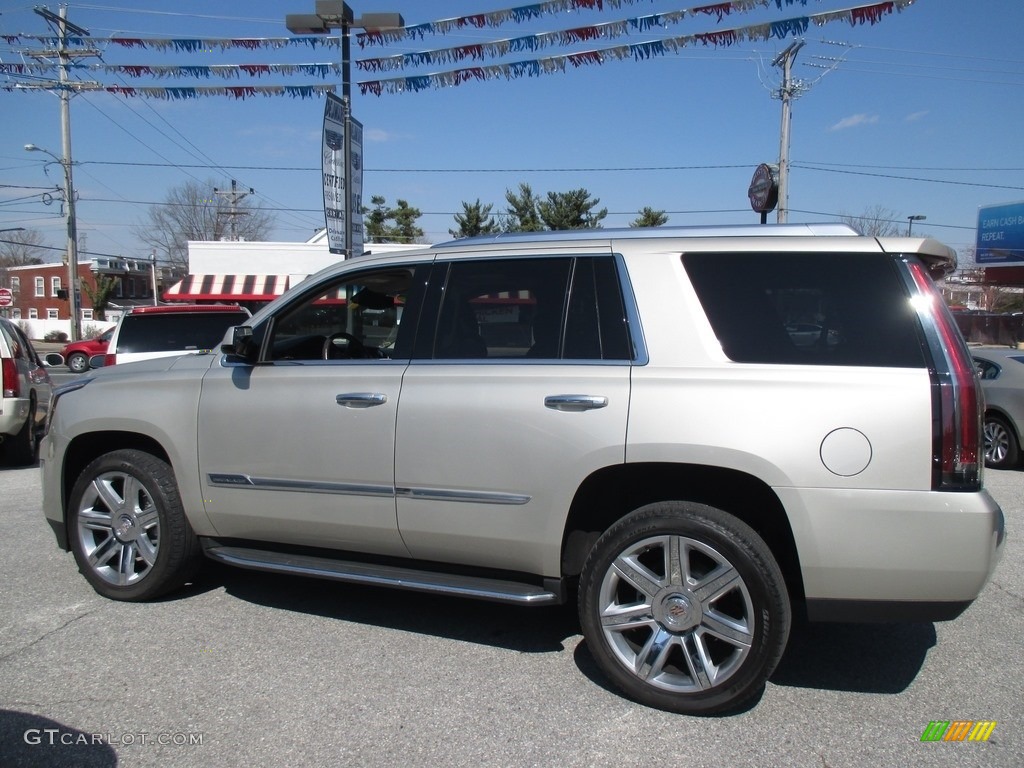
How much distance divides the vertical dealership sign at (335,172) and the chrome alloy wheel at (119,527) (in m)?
5.67

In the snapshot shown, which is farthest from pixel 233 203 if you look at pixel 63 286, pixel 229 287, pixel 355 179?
pixel 355 179

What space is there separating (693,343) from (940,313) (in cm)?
95

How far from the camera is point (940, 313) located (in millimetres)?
3160

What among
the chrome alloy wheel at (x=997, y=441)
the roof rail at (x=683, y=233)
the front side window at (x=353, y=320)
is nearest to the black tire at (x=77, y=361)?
the front side window at (x=353, y=320)

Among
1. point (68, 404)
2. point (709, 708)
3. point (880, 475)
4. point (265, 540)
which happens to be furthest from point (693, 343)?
point (68, 404)

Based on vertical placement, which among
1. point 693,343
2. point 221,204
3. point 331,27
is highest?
point 221,204

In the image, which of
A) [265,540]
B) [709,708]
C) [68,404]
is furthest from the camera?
[68,404]

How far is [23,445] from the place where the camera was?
29.6 ft

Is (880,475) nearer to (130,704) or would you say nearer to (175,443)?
(130,704)

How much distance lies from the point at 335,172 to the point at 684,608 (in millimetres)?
8004

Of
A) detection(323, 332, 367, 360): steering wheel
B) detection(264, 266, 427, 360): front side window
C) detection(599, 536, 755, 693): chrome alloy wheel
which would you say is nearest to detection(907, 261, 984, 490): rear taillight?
detection(599, 536, 755, 693): chrome alloy wheel

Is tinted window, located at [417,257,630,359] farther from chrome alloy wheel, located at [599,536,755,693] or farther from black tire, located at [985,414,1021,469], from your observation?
black tire, located at [985,414,1021,469]

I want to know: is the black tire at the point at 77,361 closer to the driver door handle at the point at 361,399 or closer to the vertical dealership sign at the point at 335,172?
the vertical dealership sign at the point at 335,172

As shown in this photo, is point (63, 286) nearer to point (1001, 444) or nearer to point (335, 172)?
point (335, 172)
